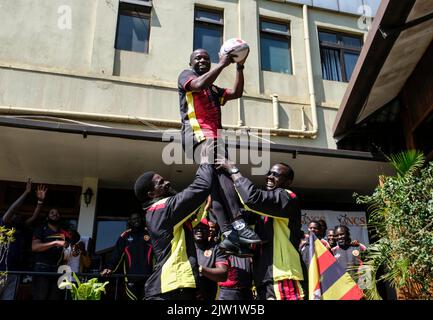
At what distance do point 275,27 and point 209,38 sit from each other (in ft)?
6.48

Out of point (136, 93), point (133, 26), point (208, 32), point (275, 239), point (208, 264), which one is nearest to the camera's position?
point (275, 239)

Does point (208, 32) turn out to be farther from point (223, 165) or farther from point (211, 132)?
point (223, 165)

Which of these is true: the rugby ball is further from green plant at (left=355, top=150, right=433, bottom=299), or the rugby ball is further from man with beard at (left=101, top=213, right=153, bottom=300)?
man with beard at (left=101, top=213, right=153, bottom=300)

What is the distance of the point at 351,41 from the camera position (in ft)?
38.0

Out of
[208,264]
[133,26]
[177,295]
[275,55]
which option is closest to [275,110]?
[275,55]

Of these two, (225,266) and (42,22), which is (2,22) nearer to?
(42,22)

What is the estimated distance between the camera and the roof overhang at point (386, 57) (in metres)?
5.56

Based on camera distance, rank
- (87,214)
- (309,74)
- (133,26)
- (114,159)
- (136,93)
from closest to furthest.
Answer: (114,159)
(87,214)
(136,93)
(133,26)
(309,74)

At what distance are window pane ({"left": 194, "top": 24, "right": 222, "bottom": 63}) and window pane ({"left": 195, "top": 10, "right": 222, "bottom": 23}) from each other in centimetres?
A: 24

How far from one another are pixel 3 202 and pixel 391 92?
8476 mm

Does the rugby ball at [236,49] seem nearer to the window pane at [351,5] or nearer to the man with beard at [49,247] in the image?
the man with beard at [49,247]

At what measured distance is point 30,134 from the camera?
23.2 ft

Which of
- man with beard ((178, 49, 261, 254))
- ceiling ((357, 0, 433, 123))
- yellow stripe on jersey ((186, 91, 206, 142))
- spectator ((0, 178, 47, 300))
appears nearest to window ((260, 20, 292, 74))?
ceiling ((357, 0, 433, 123))

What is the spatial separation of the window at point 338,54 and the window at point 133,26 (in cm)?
475
